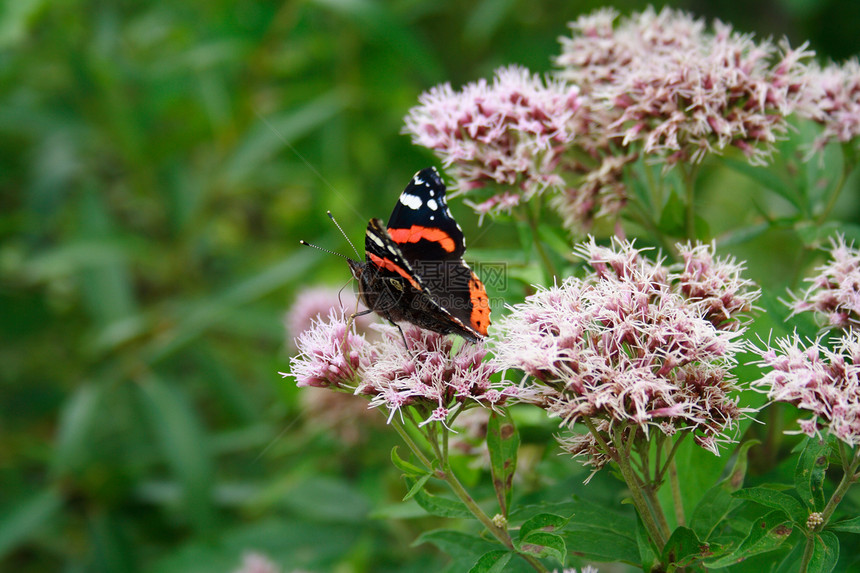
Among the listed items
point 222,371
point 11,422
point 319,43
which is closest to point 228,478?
point 222,371

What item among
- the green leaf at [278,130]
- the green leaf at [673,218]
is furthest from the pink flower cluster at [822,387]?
the green leaf at [278,130]

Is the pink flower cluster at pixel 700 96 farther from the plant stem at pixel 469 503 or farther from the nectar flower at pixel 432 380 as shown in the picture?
the plant stem at pixel 469 503

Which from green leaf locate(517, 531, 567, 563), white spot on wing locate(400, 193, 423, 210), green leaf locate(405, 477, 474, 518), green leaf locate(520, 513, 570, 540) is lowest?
green leaf locate(517, 531, 567, 563)

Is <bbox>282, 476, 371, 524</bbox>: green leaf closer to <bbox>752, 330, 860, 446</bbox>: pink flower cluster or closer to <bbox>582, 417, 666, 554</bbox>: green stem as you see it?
<bbox>582, 417, 666, 554</bbox>: green stem

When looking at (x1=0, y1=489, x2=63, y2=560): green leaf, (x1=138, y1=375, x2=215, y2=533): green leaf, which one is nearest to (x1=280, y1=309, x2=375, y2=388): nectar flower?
(x1=138, y1=375, x2=215, y2=533): green leaf

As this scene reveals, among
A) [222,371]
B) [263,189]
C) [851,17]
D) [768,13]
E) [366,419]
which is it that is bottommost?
[366,419]

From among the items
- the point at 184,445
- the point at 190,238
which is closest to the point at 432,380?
the point at 184,445

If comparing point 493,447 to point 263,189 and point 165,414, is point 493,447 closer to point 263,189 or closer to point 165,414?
point 165,414
